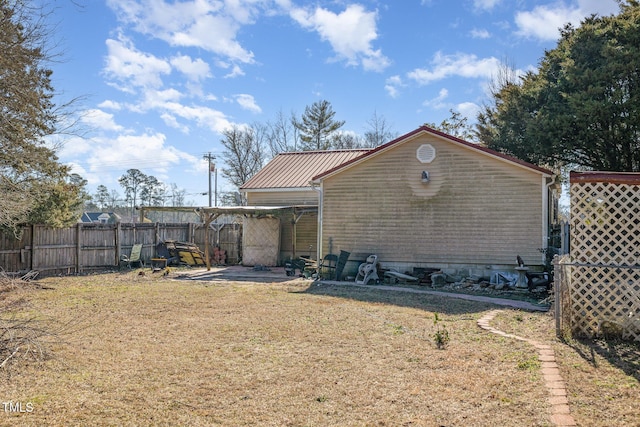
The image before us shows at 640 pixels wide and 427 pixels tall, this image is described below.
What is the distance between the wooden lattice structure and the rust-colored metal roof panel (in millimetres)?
12327

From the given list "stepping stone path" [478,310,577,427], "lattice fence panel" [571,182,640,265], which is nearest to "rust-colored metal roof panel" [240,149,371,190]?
"lattice fence panel" [571,182,640,265]

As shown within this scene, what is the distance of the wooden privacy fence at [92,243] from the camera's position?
539 inches

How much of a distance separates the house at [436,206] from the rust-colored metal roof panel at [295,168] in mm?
4334

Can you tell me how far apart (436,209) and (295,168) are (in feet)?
Answer: 27.6

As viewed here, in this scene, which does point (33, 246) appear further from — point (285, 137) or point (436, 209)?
point (285, 137)

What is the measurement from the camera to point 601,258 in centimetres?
595

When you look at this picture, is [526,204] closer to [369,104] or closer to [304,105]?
[369,104]

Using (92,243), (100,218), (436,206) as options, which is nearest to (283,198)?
(92,243)

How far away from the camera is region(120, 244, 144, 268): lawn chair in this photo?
55.6 feet

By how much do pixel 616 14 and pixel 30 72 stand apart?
16513 millimetres

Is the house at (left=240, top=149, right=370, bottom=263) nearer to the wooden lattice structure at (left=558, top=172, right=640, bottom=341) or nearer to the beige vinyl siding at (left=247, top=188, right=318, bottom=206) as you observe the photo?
the beige vinyl siding at (left=247, top=188, right=318, bottom=206)

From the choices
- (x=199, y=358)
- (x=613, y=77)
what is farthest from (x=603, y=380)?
(x=613, y=77)

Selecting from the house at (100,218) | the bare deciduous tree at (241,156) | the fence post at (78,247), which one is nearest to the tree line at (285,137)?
the bare deciduous tree at (241,156)

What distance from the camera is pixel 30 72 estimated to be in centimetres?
678
